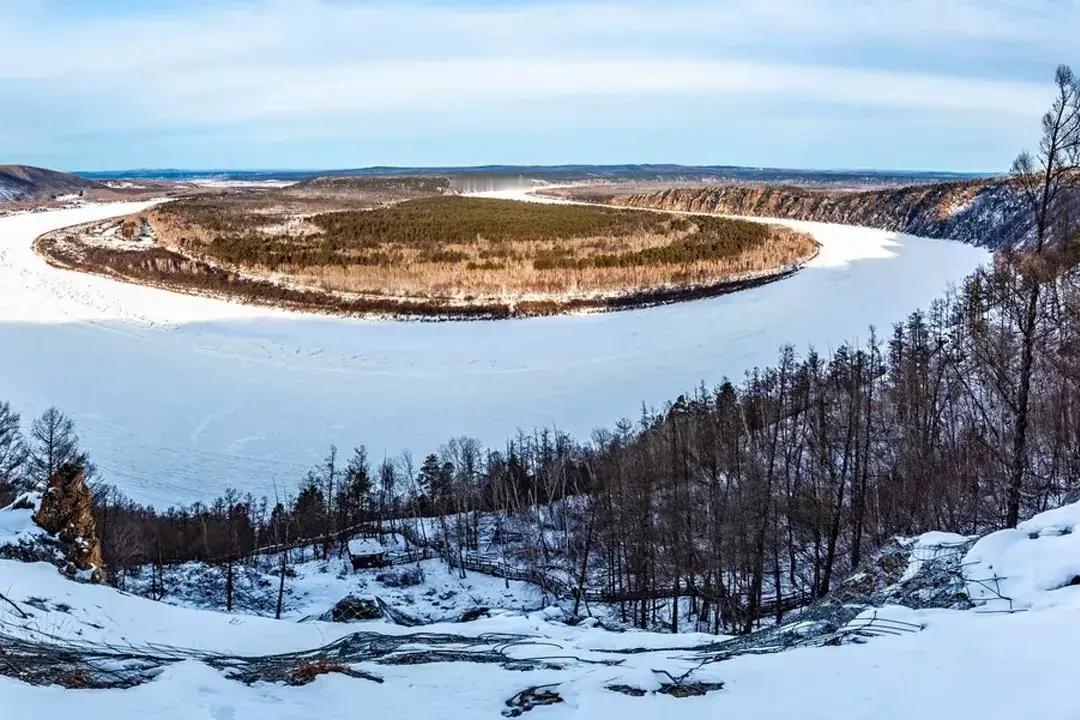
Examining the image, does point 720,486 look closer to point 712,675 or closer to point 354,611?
point 354,611

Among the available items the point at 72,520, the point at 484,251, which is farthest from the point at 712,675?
the point at 484,251

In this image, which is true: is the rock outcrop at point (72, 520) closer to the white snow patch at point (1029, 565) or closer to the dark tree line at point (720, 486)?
the dark tree line at point (720, 486)

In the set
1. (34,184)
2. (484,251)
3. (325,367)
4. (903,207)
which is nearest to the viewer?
(325,367)

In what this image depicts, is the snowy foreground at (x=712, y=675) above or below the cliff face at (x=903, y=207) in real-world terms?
below

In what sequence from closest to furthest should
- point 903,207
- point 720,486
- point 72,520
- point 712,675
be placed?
point 712,675, point 72,520, point 720,486, point 903,207

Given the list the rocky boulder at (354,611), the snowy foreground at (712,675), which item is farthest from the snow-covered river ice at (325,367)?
the snowy foreground at (712,675)

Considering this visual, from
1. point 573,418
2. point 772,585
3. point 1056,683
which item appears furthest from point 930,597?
point 573,418

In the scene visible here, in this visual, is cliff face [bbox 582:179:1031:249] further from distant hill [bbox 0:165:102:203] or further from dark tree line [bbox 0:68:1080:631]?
distant hill [bbox 0:165:102:203]

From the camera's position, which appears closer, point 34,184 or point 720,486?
point 720,486
